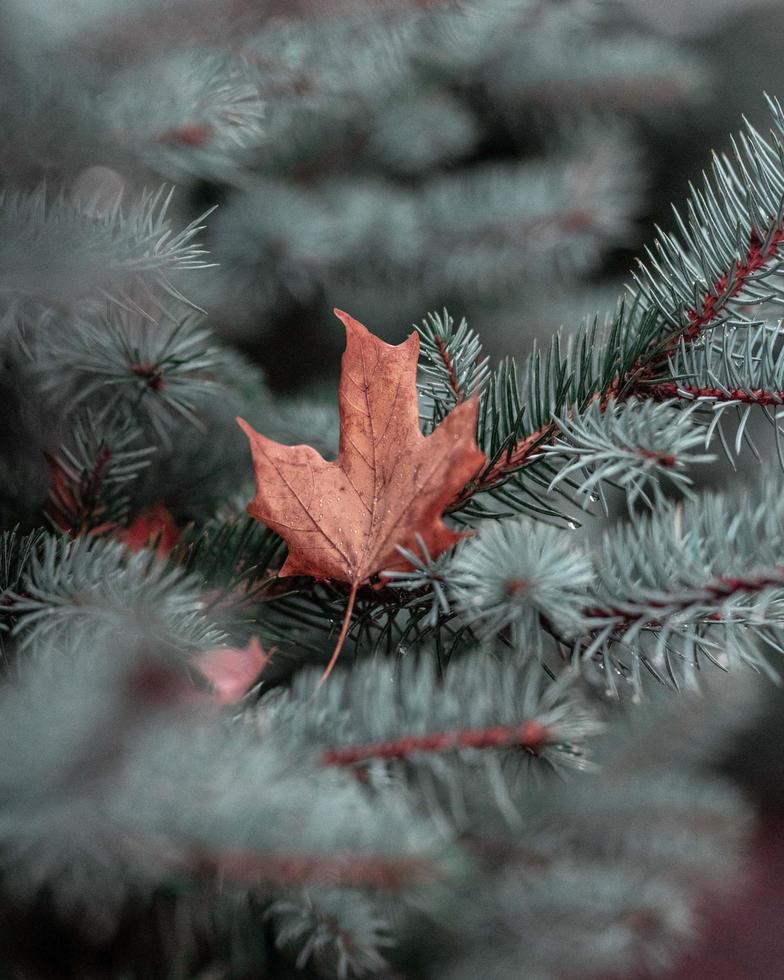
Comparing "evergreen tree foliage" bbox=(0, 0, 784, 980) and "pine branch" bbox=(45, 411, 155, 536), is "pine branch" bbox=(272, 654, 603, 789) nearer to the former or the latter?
"evergreen tree foliage" bbox=(0, 0, 784, 980)

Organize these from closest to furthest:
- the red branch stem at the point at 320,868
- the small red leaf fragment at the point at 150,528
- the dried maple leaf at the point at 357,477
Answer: the red branch stem at the point at 320,868, the dried maple leaf at the point at 357,477, the small red leaf fragment at the point at 150,528

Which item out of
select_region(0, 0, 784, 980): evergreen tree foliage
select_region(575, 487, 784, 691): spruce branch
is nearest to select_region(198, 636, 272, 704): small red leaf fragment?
select_region(0, 0, 784, 980): evergreen tree foliage

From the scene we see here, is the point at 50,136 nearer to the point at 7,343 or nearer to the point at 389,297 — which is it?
the point at 7,343

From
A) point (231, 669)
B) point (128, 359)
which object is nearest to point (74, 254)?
point (128, 359)

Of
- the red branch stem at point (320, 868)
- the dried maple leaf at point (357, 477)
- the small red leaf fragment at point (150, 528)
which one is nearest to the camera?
the red branch stem at point (320, 868)

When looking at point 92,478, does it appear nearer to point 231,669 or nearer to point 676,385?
point 231,669

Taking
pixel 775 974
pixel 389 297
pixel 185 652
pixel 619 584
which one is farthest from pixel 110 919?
pixel 775 974

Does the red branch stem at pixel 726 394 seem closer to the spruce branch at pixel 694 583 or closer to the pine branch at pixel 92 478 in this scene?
the spruce branch at pixel 694 583

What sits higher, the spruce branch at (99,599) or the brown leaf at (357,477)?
the brown leaf at (357,477)

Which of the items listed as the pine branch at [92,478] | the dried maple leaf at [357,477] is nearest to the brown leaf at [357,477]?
the dried maple leaf at [357,477]
